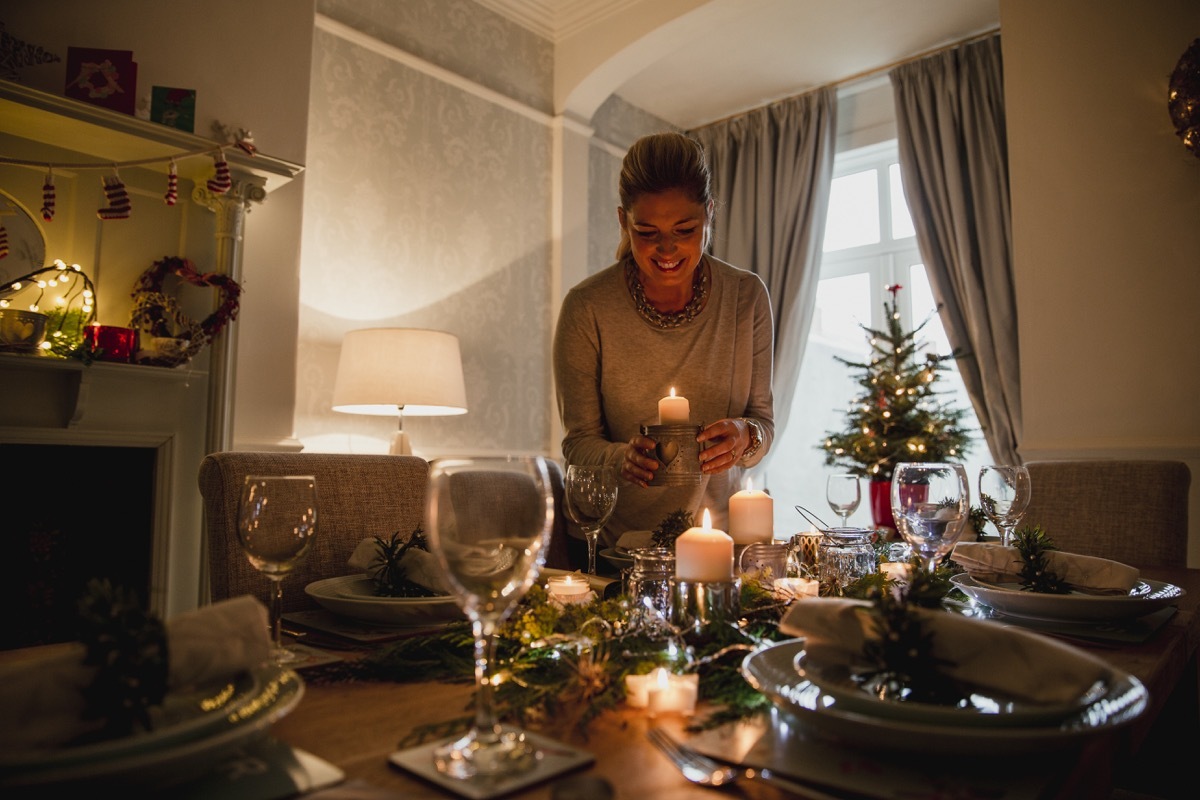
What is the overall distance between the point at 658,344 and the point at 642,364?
0.06 metres

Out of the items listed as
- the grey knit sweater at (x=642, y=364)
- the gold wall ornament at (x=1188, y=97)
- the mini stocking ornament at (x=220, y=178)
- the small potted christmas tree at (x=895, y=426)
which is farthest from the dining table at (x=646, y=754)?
the small potted christmas tree at (x=895, y=426)

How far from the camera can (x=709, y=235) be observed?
6.28 feet

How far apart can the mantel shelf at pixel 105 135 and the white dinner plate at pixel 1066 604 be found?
2.67m

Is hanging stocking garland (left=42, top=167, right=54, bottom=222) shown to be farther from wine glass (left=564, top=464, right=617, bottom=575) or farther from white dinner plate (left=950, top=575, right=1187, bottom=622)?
white dinner plate (left=950, top=575, right=1187, bottom=622)

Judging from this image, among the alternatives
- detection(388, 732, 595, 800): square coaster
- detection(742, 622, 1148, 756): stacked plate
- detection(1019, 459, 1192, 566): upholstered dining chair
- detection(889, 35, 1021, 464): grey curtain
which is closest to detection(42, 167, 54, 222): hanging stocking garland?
detection(388, 732, 595, 800): square coaster

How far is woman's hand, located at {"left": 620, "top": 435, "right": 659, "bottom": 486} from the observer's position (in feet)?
4.36

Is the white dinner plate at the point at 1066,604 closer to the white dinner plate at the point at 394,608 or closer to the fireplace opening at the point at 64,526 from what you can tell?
the white dinner plate at the point at 394,608

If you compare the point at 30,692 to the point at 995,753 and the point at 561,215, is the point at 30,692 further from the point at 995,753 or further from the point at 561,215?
the point at 561,215

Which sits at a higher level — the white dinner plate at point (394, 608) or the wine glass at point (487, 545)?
the wine glass at point (487, 545)

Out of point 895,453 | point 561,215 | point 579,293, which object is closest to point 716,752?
point 579,293

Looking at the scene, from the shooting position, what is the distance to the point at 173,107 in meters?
2.72

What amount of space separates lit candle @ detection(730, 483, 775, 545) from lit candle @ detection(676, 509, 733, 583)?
0.42 m

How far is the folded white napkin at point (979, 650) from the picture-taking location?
54 centimetres

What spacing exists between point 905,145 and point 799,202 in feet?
2.25
